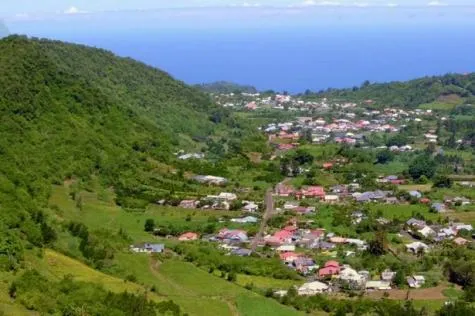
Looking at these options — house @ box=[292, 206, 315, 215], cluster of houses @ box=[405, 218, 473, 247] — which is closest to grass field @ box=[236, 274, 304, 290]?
cluster of houses @ box=[405, 218, 473, 247]

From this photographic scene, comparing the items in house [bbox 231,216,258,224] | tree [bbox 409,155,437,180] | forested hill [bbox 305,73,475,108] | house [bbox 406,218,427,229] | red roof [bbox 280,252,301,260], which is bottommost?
red roof [bbox 280,252,301,260]

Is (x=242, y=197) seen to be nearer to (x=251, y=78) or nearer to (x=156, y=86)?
(x=156, y=86)

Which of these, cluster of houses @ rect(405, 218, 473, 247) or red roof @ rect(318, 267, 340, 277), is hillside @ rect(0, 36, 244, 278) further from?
cluster of houses @ rect(405, 218, 473, 247)

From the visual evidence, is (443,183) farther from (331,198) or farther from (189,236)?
(189,236)

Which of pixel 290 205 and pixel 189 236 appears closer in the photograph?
pixel 189 236

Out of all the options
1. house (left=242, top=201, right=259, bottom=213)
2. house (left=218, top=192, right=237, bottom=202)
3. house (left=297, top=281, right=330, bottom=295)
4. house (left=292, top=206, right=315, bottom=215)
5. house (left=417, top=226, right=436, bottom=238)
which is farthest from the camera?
house (left=218, top=192, right=237, bottom=202)

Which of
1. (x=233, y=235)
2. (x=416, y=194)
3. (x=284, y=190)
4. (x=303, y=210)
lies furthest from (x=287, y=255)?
(x=416, y=194)
